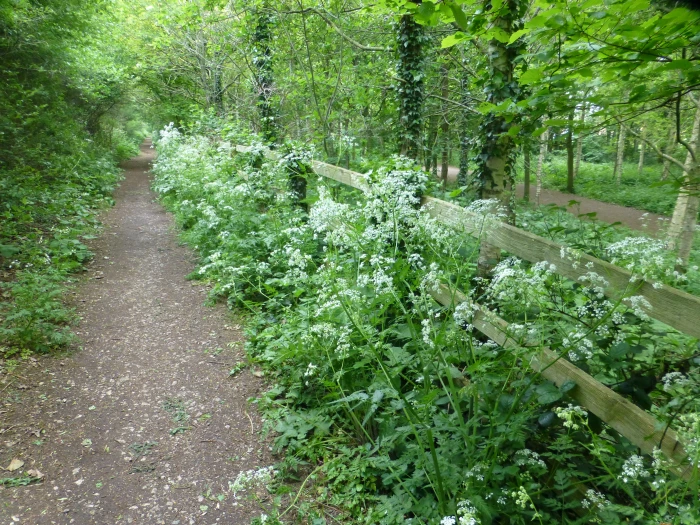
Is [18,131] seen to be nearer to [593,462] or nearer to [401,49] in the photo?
[401,49]

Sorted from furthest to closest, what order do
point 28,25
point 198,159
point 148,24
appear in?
1. point 148,24
2. point 198,159
3. point 28,25

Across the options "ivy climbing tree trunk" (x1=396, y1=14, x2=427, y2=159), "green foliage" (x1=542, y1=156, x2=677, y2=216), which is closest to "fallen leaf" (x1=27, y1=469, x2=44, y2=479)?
"ivy climbing tree trunk" (x1=396, y1=14, x2=427, y2=159)

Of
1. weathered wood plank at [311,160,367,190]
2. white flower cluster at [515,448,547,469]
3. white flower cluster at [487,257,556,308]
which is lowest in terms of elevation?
white flower cluster at [515,448,547,469]

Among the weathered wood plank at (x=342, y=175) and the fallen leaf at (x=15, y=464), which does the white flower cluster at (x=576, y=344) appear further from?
the fallen leaf at (x=15, y=464)

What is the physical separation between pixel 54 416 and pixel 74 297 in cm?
259

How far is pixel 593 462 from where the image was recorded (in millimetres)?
2223

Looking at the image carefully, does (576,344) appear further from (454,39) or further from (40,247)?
(40,247)

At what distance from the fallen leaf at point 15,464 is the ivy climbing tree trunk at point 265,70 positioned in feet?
20.3

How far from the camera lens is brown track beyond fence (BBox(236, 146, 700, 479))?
1.92 meters

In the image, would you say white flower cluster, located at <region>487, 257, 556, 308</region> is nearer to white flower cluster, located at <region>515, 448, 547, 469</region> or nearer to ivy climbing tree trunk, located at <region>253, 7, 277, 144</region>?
white flower cluster, located at <region>515, 448, 547, 469</region>

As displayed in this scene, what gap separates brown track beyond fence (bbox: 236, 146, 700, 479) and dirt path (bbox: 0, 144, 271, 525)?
7.12 ft

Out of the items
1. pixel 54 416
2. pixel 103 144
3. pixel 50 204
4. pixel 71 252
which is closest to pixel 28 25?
pixel 50 204

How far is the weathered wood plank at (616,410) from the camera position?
1884mm

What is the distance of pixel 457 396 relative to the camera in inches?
96.6
